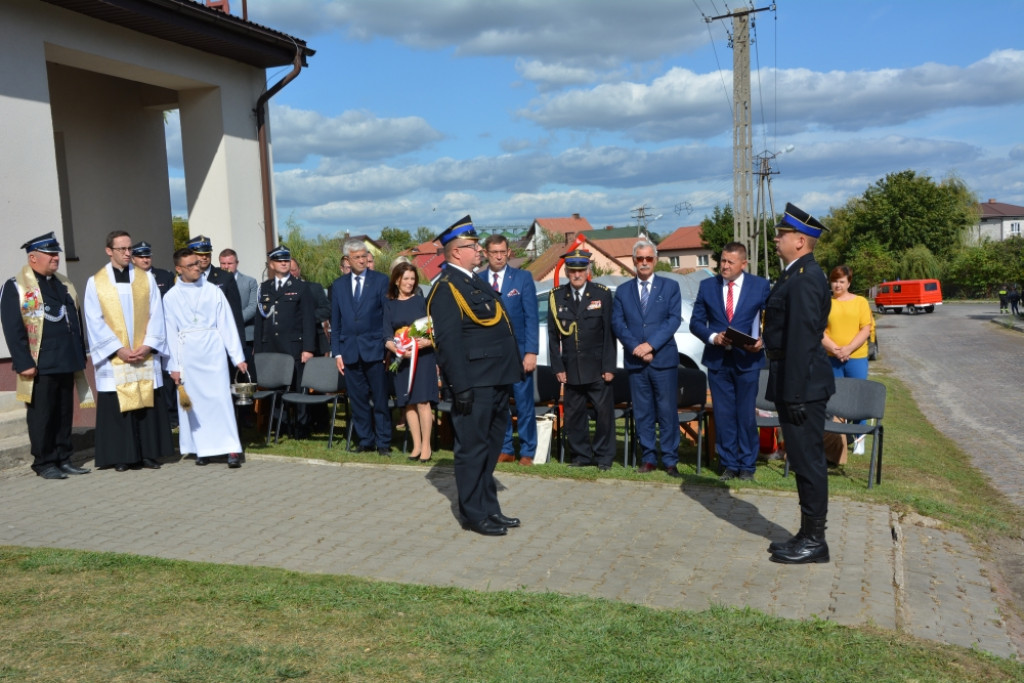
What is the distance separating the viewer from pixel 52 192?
10719 mm

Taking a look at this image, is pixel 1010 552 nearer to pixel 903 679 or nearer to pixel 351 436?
pixel 903 679

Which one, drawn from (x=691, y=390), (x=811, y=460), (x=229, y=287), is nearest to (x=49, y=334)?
(x=229, y=287)

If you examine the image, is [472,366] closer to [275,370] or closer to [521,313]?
[521,313]

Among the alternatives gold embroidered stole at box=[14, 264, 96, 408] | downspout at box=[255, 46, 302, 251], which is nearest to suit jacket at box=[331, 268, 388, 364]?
gold embroidered stole at box=[14, 264, 96, 408]

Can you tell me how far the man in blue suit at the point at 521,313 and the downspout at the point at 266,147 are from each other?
6749mm

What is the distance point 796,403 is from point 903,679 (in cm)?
205

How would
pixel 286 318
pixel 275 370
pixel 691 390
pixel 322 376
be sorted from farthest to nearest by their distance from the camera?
pixel 286 318 < pixel 275 370 < pixel 322 376 < pixel 691 390

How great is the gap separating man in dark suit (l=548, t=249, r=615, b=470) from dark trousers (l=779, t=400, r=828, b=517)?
9.79ft

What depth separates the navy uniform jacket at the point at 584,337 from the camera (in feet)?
28.7

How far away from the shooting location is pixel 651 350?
8500 mm

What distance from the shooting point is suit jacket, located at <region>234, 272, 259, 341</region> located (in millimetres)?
11664

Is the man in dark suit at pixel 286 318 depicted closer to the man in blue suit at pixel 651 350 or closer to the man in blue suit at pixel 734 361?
the man in blue suit at pixel 651 350

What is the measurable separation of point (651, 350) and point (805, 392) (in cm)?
276

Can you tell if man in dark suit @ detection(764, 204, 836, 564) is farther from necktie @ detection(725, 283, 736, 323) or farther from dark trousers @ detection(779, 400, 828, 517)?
necktie @ detection(725, 283, 736, 323)
